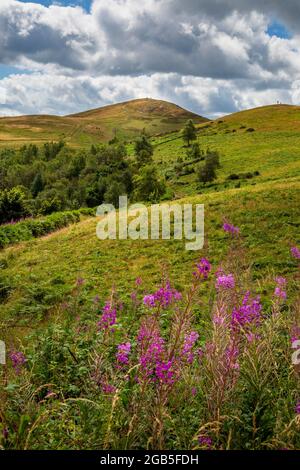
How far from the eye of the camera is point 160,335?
7.81 m

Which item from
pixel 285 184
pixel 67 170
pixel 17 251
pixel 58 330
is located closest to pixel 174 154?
pixel 67 170

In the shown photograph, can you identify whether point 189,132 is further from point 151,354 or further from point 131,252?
point 151,354

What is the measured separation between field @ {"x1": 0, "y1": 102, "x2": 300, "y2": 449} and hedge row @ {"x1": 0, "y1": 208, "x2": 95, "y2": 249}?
2362mm

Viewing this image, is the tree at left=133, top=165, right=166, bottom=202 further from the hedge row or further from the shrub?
the shrub

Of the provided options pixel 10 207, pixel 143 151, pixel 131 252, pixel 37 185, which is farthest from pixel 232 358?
pixel 37 185

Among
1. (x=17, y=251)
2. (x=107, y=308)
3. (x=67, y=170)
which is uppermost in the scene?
(x=67, y=170)

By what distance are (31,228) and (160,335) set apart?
2713 cm

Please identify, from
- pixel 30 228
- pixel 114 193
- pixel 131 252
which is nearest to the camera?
pixel 131 252

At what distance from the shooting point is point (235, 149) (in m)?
65.1

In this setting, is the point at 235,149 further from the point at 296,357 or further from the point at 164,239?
the point at 296,357

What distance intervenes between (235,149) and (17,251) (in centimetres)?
4820

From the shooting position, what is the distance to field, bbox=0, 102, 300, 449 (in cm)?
383

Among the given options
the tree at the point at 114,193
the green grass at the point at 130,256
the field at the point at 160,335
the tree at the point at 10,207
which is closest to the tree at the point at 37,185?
the tree at the point at 114,193

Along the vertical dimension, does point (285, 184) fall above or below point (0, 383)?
above
